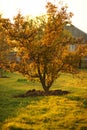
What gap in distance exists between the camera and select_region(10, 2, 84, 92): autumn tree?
22.4 metres

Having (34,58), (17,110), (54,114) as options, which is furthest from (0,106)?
(34,58)

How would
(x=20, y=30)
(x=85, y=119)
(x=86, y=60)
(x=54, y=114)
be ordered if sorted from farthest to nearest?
(x=86, y=60) < (x=20, y=30) < (x=54, y=114) < (x=85, y=119)

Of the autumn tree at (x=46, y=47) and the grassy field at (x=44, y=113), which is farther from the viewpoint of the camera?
the autumn tree at (x=46, y=47)

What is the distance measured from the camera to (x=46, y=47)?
22.7 metres

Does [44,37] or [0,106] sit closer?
[0,106]

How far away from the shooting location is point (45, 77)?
78.6ft

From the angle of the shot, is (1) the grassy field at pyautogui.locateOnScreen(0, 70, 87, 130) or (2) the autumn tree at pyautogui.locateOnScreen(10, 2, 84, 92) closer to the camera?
(1) the grassy field at pyautogui.locateOnScreen(0, 70, 87, 130)

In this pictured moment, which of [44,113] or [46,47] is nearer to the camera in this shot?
[44,113]

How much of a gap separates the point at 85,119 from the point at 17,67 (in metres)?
9.23

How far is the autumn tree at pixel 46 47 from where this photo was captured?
2241 cm

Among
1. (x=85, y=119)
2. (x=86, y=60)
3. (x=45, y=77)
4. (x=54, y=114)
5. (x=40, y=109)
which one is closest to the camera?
(x=85, y=119)

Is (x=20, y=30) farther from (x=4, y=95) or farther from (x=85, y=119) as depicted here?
(x=85, y=119)

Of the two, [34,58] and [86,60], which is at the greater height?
[34,58]

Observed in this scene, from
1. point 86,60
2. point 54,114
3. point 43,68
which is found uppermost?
point 54,114
